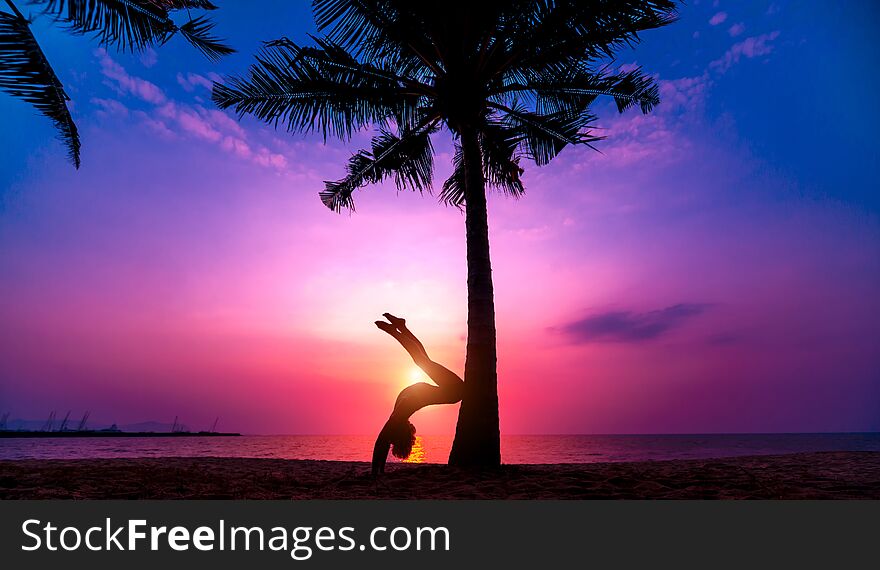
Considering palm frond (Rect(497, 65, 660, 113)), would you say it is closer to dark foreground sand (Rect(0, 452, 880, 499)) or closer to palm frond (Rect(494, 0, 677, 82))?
palm frond (Rect(494, 0, 677, 82))

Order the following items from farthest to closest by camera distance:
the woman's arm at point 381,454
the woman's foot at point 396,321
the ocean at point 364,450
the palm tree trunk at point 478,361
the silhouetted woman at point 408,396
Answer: the ocean at point 364,450
the woman's foot at point 396,321
the palm tree trunk at point 478,361
the silhouetted woman at point 408,396
the woman's arm at point 381,454

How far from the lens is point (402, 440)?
8148mm

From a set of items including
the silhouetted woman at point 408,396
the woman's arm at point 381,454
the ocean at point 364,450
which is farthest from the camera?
A: the ocean at point 364,450

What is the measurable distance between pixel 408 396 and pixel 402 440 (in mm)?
708

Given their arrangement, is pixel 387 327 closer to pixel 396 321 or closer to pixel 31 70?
pixel 396 321

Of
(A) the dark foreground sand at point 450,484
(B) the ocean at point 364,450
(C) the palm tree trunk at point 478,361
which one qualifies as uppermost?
(C) the palm tree trunk at point 478,361

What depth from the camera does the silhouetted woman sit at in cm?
805

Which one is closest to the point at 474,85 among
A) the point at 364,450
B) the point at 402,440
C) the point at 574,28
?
the point at 574,28

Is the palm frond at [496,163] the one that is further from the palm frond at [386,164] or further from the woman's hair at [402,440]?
the woman's hair at [402,440]

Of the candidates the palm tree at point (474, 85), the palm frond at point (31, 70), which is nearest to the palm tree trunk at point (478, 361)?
the palm tree at point (474, 85)

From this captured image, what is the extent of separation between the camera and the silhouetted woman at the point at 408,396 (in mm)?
8047

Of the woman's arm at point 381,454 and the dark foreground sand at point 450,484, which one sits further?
the woman's arm at point 381,454

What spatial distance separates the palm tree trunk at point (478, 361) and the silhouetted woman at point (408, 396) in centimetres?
32
